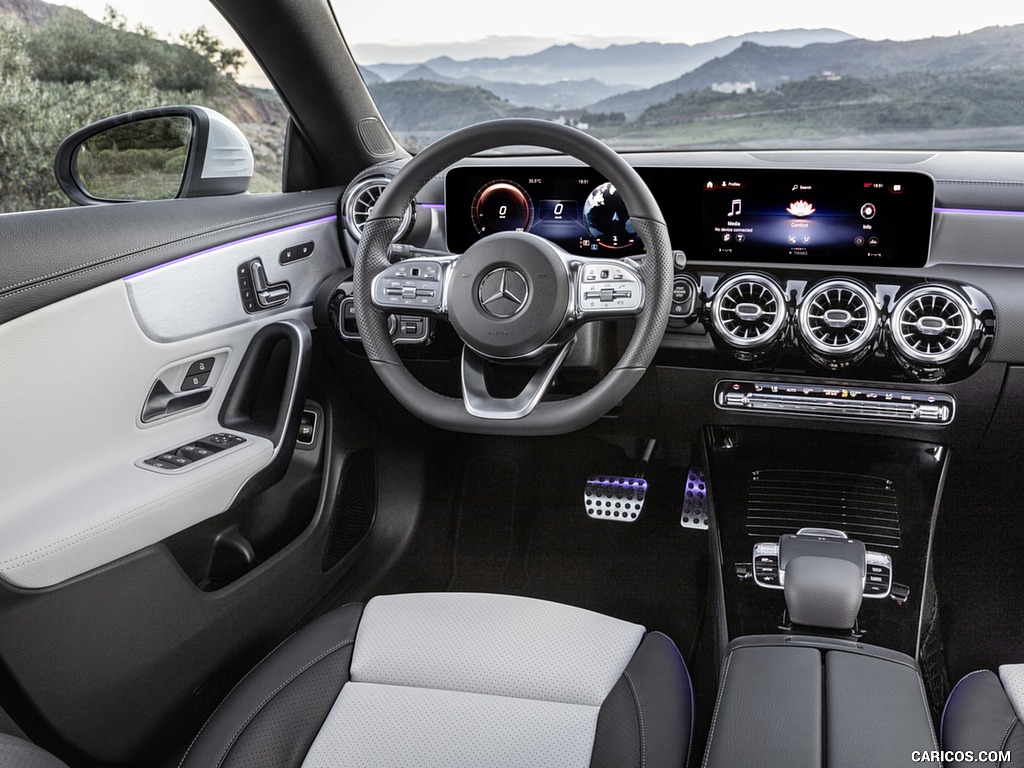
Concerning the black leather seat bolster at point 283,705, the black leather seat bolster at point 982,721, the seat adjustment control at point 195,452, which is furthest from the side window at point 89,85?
the black leather seat bolster at point 982,721

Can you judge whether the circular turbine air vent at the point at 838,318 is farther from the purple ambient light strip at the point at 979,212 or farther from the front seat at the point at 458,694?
the front seat at the point at 458,694

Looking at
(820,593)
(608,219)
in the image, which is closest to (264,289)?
(608,219)

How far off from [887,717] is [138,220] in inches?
→ 60.0

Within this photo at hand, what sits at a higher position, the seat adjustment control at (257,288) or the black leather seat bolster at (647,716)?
the seat adjustment control at (257,288)

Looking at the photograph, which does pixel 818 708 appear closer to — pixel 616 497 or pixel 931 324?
pixel 931 324

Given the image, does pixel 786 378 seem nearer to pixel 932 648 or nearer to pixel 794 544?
pixel 794 544

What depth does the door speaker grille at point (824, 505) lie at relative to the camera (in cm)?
187

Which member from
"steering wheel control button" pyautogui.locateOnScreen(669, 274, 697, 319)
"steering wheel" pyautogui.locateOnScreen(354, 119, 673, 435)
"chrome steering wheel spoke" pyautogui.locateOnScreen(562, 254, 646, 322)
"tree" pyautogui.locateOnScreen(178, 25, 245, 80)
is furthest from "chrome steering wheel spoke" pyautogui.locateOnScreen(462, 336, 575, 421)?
"tree" pyautogui.locateOnScreen(178, 25, 245, 80)

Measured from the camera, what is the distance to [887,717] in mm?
1255

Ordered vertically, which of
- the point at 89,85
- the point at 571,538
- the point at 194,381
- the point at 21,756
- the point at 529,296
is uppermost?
the point at 89,85

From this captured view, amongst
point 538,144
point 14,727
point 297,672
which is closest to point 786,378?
point 538,144

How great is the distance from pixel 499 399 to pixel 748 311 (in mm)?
635

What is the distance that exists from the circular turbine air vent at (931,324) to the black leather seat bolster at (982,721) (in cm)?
69

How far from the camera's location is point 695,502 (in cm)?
237
